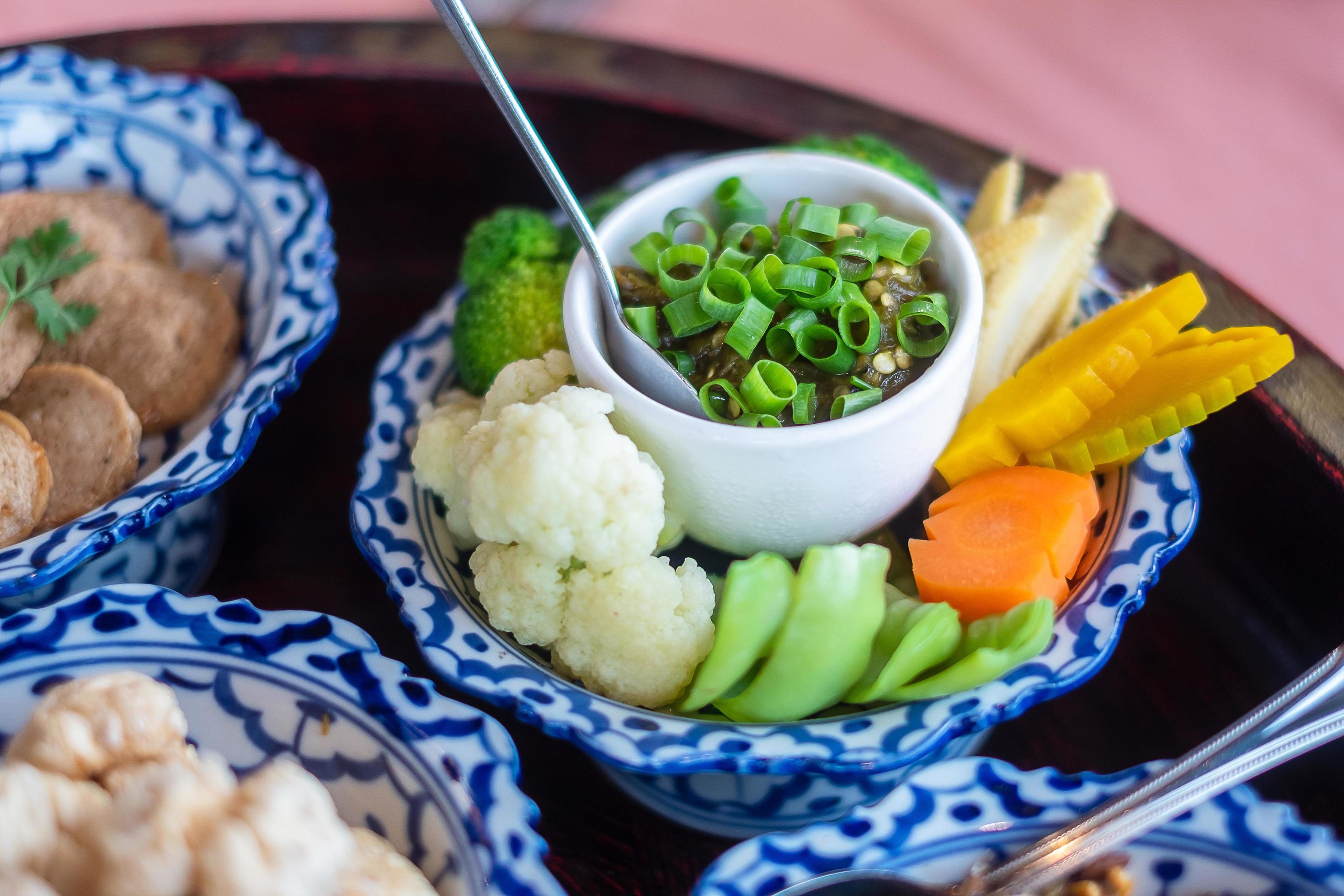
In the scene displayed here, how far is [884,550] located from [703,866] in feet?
1.74

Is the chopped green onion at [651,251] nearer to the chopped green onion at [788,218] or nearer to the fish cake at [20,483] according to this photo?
the chopped green onion at [788,218]

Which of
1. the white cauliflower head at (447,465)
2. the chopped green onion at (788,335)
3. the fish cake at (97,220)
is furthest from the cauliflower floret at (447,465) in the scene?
the fish cake at (97,220)

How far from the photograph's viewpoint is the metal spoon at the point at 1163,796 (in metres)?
1.04

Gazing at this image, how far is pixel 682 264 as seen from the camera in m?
1.42

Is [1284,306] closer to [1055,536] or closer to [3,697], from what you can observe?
[1055,536]

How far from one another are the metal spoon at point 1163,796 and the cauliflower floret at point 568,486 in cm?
45

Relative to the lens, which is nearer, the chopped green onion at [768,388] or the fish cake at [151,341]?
the chopped green onion at [768,388]

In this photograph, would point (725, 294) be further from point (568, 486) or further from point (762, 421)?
point (568, 486)

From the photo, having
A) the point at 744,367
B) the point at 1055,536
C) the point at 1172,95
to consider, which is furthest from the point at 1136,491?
the point at 1172,95

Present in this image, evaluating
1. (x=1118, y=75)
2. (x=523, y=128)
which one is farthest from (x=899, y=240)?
(x=1118, y=75)

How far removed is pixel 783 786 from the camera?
132cm

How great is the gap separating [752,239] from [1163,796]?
880 mm

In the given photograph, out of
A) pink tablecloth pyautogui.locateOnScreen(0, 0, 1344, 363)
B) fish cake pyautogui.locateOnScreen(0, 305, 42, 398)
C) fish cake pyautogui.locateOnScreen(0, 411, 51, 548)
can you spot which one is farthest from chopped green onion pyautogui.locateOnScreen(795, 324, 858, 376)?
pink tablecloth pyautogui.locateOnScreen(0, 0, 1344, 363)

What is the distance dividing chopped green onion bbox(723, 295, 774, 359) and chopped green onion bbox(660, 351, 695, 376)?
0.07 m
